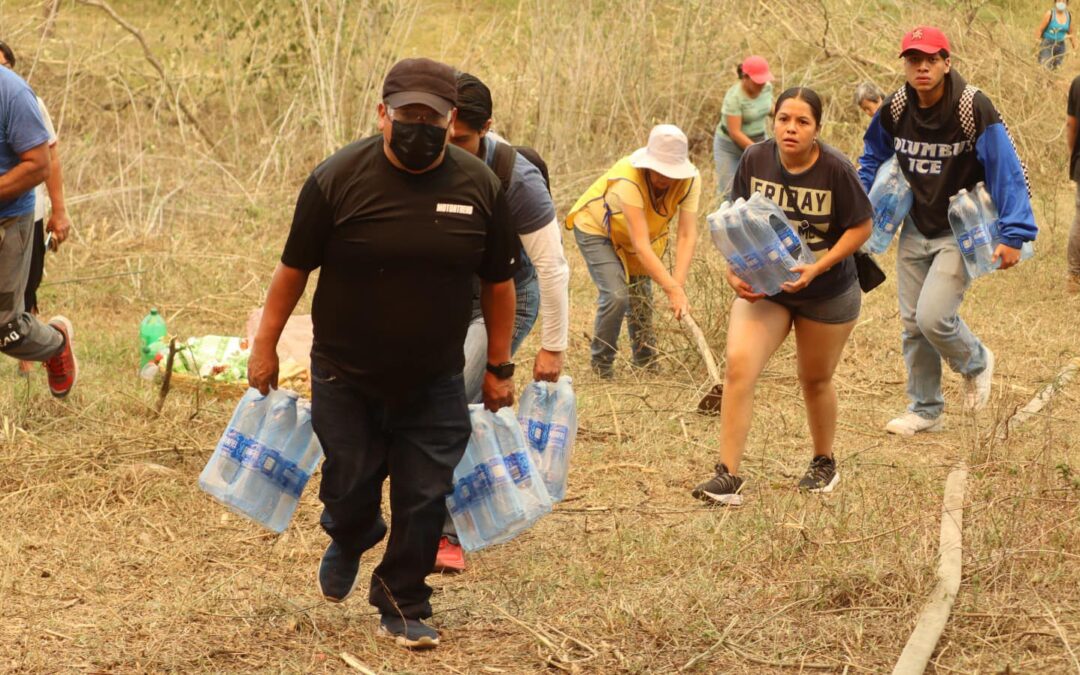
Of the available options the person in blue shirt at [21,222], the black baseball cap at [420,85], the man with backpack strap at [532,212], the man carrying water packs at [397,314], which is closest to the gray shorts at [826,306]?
the man with backpack strap at [532,212]

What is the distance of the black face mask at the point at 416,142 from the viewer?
3.75 meters

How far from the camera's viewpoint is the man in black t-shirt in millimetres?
9953

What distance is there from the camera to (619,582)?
479 cm

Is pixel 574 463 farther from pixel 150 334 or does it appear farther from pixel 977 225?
pixel 150 334

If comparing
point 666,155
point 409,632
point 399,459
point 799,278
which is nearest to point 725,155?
point 666,155

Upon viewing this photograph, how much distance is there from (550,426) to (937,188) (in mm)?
2490

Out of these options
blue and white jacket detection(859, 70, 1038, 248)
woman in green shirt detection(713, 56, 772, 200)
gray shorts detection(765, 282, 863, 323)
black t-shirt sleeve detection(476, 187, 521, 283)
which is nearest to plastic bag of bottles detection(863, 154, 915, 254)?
blue and white jacket detection(859, 70, 1038, 248)

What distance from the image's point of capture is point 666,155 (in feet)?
23.7

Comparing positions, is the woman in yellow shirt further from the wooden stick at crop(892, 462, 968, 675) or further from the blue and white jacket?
the wooden stick at crop(892, 462, 968, 675)

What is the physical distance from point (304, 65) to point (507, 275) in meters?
9.37

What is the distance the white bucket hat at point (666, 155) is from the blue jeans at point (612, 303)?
769 millimetres

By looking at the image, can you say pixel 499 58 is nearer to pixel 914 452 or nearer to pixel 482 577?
pixel 914 452

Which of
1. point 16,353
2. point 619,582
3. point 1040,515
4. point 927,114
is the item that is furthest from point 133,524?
point 927,114

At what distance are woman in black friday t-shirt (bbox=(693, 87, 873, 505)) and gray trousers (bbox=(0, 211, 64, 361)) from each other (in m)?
3.03
